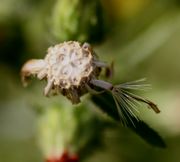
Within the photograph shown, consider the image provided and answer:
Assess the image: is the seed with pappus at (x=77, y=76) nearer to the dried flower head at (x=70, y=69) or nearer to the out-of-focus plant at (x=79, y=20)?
the dried flower head at (x=70, y=69)

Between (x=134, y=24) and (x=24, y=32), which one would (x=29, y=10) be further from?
(x=134, y=24)

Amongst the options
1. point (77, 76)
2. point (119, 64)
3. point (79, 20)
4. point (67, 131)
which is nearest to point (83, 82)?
point (77, 76)

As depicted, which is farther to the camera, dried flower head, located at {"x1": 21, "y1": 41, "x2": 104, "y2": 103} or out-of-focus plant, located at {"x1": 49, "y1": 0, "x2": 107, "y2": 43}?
out-of-focus plant, located at {"x1": 49, "y1": 0, "x2": 107, "y2": 43}

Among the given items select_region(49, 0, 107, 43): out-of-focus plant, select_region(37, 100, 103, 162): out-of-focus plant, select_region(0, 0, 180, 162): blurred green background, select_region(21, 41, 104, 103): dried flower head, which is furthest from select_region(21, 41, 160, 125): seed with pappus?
select_region(0, 0, 180, 162): blurred green background

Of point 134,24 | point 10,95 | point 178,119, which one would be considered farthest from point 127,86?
point 10,95

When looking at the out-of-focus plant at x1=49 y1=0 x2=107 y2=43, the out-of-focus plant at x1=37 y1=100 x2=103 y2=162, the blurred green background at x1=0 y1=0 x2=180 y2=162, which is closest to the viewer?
the out-of-focus plant at x1=49 y1=0 x2=107 y2=43

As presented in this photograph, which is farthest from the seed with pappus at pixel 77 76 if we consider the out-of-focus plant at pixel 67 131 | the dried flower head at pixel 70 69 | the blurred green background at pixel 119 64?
the blurred green background at pixel 119 64

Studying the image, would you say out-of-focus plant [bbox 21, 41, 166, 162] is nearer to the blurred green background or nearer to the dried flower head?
the dried flower head

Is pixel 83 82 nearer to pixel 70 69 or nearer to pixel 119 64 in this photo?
pixel 70 69
